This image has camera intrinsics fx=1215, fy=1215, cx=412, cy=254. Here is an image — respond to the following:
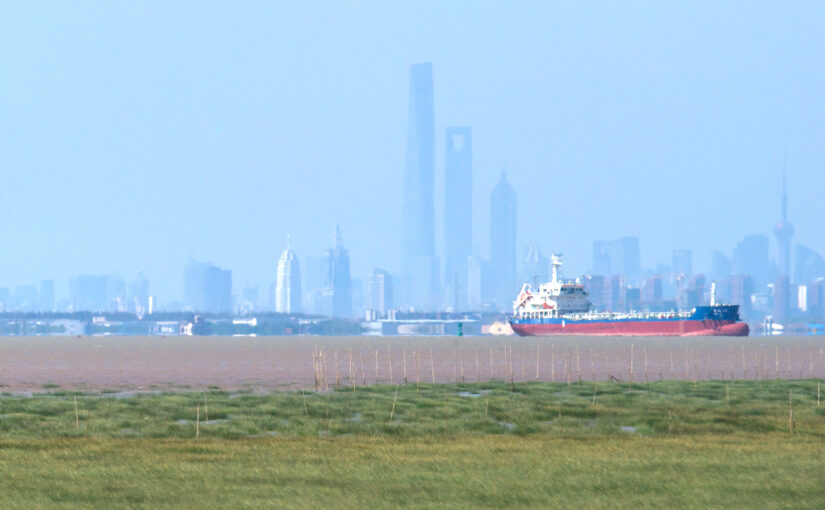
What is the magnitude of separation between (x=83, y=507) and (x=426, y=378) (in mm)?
71666

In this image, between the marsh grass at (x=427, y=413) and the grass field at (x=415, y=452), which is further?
the marsh grass at (x=427, y=413)

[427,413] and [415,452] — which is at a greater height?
[415,452]

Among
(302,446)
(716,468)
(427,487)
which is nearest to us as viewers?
(427,487)

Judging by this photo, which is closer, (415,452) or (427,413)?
(415,452)

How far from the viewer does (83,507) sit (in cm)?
2178

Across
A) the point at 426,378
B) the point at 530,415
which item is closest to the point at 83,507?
the point at 530,415

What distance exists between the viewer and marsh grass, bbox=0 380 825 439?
3900cm

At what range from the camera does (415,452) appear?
3125 centimetres

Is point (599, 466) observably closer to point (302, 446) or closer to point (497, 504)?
point (497, 504)

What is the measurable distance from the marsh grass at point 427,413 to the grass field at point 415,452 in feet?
0.40

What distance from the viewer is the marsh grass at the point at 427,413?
3900cm

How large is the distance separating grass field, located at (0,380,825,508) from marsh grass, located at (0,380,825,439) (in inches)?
4.8

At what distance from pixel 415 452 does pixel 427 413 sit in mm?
14755

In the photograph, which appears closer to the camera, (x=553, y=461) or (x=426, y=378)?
(x=553, y=461)
